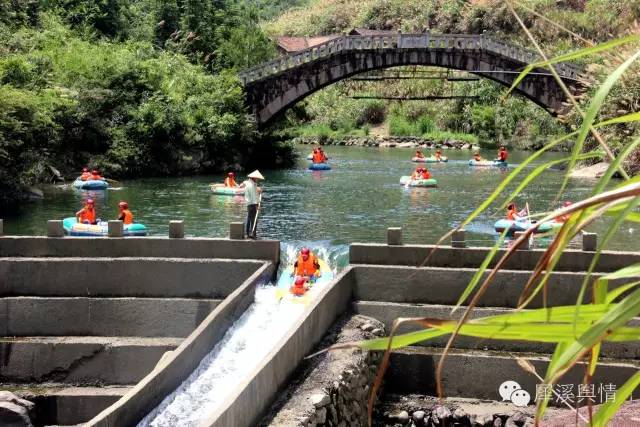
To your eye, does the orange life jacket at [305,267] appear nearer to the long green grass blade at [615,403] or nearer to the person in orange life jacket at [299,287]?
the person in orange life jacket at [299,287]

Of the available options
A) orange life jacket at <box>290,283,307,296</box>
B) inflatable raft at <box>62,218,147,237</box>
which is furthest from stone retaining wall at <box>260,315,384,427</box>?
inflatable raft at <box>62,218,147,237</box>

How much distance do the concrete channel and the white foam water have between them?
23cm

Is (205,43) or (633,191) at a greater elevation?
(205,43)

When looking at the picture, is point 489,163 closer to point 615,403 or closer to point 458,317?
point 458,317

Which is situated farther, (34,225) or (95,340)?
(34,225)

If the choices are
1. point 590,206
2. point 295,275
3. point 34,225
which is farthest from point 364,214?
point 590,206

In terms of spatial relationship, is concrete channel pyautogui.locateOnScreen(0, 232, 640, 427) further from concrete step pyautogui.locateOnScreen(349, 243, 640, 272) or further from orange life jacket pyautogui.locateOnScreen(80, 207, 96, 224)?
orange life jacket pyautogui.locateOnScreen(80, 207, 96, 224)

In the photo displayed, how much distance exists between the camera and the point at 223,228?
2792 centimetres

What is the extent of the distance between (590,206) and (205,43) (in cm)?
6069

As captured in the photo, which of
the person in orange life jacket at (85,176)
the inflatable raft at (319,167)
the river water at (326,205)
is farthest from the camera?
the inflatable raft at (319,167)

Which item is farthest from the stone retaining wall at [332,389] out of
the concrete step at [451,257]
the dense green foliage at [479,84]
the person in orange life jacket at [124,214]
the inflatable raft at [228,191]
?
the dense green foliage at [479,84]

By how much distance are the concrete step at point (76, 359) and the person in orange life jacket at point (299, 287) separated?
2314 mm

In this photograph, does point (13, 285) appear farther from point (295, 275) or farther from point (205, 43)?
point (205, 43)

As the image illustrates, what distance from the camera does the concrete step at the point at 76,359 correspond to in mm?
16406
